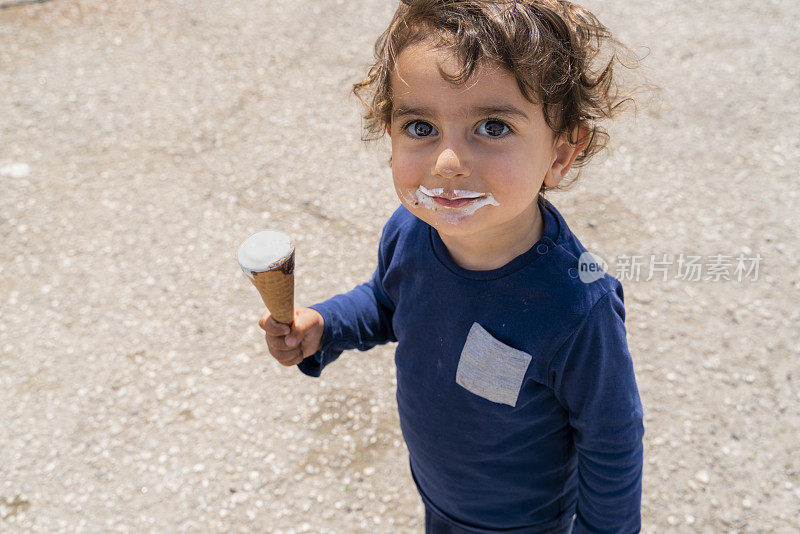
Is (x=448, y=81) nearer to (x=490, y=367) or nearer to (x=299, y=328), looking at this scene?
(x=490, y=367)

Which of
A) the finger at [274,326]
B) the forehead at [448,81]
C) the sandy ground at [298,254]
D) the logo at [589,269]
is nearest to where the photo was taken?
the forehead at [448,81]

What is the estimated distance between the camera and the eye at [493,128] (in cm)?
122

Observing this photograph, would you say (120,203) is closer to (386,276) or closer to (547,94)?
(386,276)

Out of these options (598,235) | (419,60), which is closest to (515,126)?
(419,60)

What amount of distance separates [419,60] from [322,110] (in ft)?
9.90

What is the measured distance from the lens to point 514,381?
4.40 feet

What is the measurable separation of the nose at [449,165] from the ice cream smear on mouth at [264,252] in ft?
1.30

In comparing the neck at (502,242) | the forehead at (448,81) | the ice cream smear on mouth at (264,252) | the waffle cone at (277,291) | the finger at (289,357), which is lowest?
the finger at (289,357)

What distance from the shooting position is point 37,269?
332cm

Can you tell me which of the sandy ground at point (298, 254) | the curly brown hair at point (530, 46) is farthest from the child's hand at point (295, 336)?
the sandy ground at point (298, 254)

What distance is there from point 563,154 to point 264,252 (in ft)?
2.14

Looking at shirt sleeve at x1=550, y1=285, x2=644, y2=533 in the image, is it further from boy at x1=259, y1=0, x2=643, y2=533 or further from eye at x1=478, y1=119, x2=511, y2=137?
eye at x1=478, y1=119, x2=511, y2=137

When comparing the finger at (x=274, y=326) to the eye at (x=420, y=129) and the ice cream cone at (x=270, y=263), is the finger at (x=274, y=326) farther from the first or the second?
the eye at (x=420, y=129)

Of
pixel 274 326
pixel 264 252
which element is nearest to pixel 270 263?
pixel 264 252
